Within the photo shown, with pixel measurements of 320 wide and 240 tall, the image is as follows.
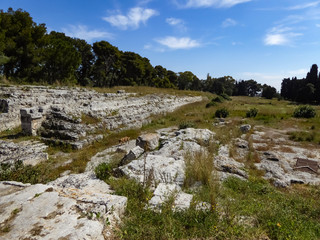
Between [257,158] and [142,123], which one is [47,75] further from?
[257,158]

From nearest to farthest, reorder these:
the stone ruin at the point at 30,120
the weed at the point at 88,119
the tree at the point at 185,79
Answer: the stone ruin at the point at 30,120 → the weed at the point at 88,119 → the tree at the point at 185,79

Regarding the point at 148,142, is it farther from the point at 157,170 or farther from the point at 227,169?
the point at 227,169

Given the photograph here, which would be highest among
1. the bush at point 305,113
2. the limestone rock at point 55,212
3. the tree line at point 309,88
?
the tree line at point 309,88

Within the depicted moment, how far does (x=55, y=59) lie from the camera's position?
85.7 ft

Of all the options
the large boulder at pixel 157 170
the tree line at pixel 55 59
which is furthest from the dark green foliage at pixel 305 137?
the tree line at pixel 55 59

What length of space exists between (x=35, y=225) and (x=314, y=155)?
420 inches

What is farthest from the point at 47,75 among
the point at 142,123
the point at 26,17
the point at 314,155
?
the point at 314,155

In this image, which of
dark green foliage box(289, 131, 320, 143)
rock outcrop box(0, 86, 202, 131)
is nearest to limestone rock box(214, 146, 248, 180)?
dark green foliage box(289, 131, 320, 143)

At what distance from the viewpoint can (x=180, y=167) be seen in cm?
573

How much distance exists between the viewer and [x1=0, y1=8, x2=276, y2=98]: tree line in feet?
69.9

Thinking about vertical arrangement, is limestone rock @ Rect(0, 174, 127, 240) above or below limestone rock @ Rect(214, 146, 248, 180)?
above

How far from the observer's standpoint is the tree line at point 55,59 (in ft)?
69.9

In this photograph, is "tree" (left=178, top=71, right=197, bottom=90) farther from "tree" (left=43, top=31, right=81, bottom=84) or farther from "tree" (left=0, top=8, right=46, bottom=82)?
"tree" (left=0, top=8, right=46, bottom=82)

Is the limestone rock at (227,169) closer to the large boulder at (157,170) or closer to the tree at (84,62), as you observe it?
the large boulder at (157,170)
